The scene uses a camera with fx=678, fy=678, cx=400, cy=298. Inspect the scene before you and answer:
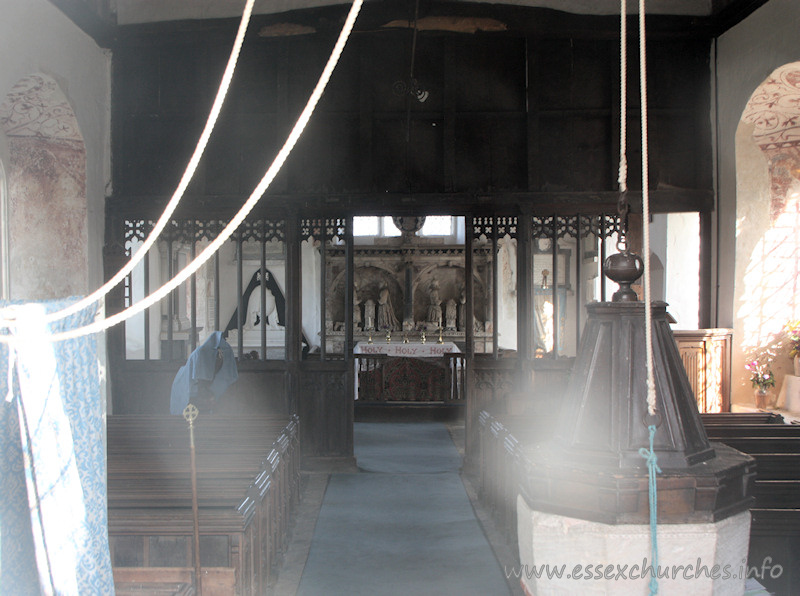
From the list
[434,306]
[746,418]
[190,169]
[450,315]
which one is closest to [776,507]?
[746,418]

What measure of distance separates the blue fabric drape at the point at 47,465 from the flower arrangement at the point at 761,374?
19.9 feet

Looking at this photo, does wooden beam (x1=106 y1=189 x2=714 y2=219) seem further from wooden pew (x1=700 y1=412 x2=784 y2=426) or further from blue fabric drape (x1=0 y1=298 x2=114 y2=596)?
blue fabric drape (x1=0 y1=298 x2=114 y2=596)

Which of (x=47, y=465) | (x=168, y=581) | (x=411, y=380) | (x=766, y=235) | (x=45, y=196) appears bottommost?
(x=168, y=581)

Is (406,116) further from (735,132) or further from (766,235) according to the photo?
(766,235)

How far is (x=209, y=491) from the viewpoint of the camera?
3.33 meters

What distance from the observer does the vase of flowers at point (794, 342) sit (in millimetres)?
6305

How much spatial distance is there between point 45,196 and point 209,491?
3.65 meters

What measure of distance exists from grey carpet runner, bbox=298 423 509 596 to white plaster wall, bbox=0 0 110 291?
3044 millimetres

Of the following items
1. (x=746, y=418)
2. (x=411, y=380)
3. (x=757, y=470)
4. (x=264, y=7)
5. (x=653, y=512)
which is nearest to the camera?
(x=653, y=512)

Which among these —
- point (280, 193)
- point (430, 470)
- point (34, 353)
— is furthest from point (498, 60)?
point (34, 353)

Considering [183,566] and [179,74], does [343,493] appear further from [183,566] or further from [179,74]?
[179,74]

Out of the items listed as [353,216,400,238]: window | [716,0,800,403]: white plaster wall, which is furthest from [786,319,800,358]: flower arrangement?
[353,216,400,238]: window

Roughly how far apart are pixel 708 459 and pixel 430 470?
4419 mm

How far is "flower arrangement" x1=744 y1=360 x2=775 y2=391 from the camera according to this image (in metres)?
6.38
